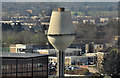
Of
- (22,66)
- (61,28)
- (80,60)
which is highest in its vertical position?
(61,28)

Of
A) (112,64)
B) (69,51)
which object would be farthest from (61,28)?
(69,51)

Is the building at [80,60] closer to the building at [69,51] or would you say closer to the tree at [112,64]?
the building at [69,51]

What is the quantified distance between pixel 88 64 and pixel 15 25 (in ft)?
64.8

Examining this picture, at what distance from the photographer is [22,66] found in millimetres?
17297

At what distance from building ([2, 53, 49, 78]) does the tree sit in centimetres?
1273

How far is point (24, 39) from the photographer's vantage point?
53781 millimetres

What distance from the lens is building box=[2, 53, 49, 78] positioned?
56.0 ft

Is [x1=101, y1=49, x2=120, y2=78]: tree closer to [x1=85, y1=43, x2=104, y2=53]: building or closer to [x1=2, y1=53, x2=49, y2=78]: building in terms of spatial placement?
[x1=85, y1=43, x2=104, y2=53]: building

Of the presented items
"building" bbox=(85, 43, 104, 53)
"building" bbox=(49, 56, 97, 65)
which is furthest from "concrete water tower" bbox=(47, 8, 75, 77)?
"building" bbox=(85, 43, 104, 53)

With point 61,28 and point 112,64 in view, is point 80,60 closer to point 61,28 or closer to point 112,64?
point 112,64

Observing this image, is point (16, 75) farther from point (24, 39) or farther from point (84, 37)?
point (84, 37)

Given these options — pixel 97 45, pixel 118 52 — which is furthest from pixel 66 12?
pixel 97 45

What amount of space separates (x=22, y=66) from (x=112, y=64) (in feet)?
60.0

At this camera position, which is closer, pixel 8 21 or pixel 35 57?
pixel 35 57
